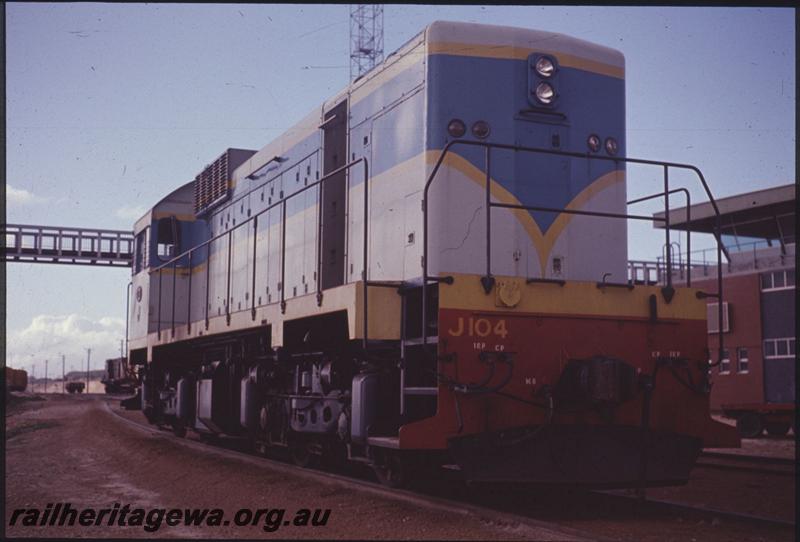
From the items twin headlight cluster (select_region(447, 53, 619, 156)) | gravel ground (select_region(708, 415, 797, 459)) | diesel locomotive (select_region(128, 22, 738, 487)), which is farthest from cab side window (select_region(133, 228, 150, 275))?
gravel ground (select_region(708, 415, 797, 459))

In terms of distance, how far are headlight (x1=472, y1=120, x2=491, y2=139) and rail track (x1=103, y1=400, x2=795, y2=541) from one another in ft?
9.47

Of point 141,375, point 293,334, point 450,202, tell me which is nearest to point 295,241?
point 293,334

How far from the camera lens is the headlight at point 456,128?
23.1 ft

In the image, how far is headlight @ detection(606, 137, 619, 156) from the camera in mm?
7535

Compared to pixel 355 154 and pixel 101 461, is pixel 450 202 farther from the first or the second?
pixel 101 461

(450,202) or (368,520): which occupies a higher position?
(450,202)

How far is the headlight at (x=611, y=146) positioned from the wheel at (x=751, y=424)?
12248 millimetres

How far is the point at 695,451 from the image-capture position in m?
6.37

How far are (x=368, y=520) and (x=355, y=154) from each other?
3.91 m

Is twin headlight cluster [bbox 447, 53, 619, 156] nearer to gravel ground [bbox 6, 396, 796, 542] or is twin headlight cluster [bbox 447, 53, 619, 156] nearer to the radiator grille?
gravel ground [bbox 6, 396, 796, 542]

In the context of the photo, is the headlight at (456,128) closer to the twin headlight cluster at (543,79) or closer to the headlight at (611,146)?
the twin headlight cluster at (543,79)

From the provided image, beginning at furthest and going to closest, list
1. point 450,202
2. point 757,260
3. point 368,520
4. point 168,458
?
point 757,260, point 168,458, point 450,202, point 368,520

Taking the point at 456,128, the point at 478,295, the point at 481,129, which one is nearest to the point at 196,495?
the point at 478,295

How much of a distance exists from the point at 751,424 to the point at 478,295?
556 inches
